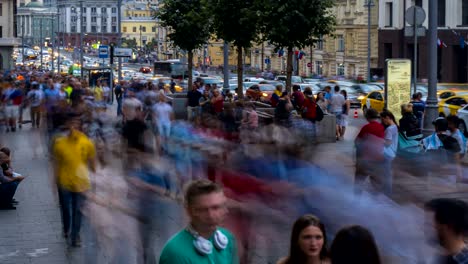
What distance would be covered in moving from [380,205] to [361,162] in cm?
282

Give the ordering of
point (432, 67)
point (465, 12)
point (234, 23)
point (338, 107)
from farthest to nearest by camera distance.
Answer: point (465, 12) → point (234, 23) → point (338, 107) → point (432, 67)

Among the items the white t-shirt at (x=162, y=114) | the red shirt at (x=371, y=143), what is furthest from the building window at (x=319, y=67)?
the red shirt at (x=371, y=143)

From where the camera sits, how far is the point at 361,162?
541 inches

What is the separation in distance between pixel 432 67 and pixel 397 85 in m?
2.88

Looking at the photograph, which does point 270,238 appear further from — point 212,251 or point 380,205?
point 212,251

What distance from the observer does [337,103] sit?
2805cm

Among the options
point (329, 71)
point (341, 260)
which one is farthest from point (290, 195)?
point (329, 71)

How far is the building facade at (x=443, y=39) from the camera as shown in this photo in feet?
205

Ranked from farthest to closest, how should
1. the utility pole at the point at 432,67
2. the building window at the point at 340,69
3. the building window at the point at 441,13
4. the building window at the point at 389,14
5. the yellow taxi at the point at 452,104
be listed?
the building window at the point at 340,69
the building window at the point at 389,14
the building window at the point at 441,13
the yellow taxi at the point at 452,104
the utility pole at the point at 432,67

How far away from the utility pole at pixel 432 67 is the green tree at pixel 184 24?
19.3 meters

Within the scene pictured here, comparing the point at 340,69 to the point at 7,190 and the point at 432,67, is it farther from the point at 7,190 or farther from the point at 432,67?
the point at 7,190

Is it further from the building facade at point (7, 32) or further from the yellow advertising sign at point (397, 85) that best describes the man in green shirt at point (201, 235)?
the building facade at point (7, 32)

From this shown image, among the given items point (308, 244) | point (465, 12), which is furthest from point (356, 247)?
point (465, 12)

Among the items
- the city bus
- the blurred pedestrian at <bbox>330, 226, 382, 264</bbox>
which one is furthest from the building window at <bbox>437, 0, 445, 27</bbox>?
the blurred pedestrian at <bbox>330, 226, 382, 264</bbox>
